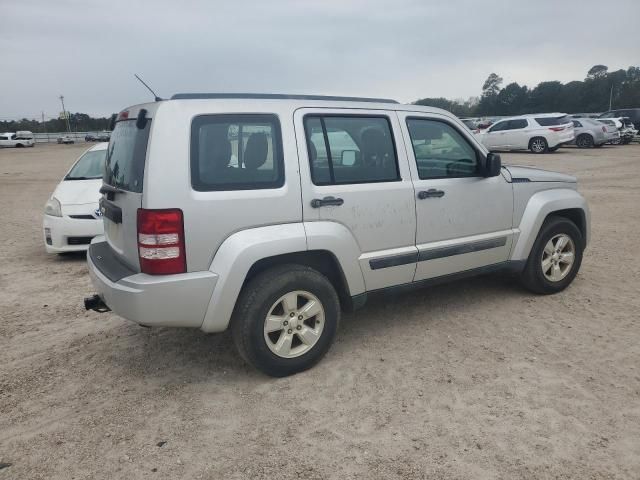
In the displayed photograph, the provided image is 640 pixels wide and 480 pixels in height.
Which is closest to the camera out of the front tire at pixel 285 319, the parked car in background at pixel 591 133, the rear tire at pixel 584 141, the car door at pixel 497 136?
the front tire at pixel 285 319

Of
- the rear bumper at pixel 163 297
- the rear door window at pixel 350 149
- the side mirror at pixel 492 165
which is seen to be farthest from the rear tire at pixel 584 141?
the rear bumper at pixel 163 297

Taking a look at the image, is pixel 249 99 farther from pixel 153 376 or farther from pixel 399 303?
pixel 399 303

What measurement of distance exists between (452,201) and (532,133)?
61.8 feet

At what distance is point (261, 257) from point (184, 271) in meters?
0.47

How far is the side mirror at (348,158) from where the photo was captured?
367 centimetres

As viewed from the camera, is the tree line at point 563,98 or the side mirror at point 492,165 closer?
the side mirror at point 492,165

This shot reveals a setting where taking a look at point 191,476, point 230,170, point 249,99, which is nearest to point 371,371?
point 191,476

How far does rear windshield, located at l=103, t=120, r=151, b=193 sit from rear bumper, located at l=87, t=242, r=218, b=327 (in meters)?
0.56

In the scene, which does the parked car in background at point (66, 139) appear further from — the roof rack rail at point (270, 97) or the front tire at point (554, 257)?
the front tire at point (554, 257)

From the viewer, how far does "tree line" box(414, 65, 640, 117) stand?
67438mm

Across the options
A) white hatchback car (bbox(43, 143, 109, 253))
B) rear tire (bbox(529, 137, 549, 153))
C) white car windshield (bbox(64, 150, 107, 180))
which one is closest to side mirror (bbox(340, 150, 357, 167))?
white hatchback car (bbox(43, 143, 109, 253))

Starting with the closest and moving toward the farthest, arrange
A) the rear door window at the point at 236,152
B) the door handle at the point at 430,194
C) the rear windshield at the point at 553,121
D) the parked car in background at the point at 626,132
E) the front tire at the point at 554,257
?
the rear door window at the point at 236,152, the door handle at the point at 430,194, the front tire at the point at 554,257, the rear windshield at the point at 553,121, the parked car in background at the point at 626,132

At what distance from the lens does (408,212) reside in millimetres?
3900

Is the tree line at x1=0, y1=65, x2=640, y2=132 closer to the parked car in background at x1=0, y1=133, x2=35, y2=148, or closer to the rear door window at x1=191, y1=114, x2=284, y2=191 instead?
the parked car in background at x1=0, y1=133, x2=35, y2=148
